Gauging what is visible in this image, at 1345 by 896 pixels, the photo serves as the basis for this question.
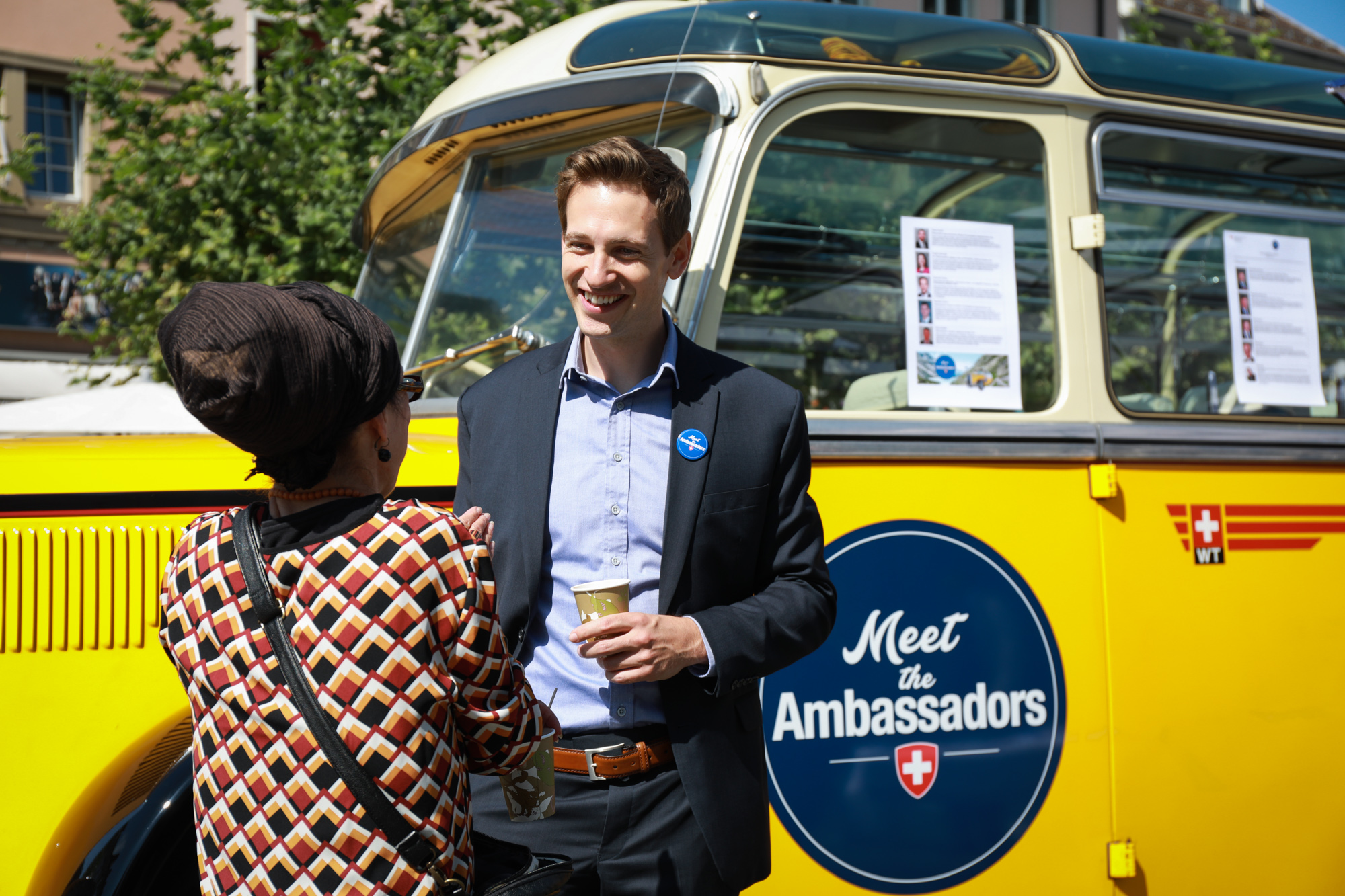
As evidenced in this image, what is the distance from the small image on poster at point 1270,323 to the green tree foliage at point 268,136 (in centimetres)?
543

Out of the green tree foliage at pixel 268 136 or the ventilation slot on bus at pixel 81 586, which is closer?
the ventilation slot on bus at pixel 81 586

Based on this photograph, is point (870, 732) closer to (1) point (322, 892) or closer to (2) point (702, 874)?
(2) point (702, 874)

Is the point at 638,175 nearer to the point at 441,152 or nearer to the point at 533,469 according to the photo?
the point at 533,469

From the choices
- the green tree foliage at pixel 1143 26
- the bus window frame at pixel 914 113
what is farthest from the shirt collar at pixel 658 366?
the green tree foliage at pixel 1143 26

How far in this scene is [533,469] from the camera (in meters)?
1.95

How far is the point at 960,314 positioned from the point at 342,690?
1.94 m

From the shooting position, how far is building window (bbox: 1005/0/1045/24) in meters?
16.0

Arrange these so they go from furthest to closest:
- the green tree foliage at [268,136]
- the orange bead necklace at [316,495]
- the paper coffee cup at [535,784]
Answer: the green tree foliage at [268,136], the paper coffee cup at [535,784], the orange bead necklace at [316,495]

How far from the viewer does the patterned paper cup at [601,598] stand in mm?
1662

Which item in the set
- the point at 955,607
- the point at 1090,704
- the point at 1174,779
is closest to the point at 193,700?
the point at 955,607

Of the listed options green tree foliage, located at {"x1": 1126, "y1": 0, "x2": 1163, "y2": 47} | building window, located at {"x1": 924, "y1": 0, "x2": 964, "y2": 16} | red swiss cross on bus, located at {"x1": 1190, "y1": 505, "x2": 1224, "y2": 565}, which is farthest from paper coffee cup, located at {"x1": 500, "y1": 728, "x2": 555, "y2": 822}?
building window, located at {"x1": 924, "y1": 0, "x2": 964, "y2": 16}

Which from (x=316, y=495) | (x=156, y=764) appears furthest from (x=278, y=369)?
(x=156, y=764)

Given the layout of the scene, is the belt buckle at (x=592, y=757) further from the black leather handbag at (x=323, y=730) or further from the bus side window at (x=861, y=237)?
the bus side window at (x=861, y=237)

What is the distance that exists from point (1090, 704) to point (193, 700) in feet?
6.98
